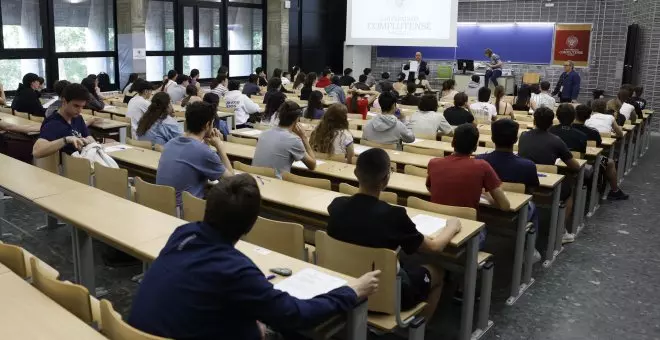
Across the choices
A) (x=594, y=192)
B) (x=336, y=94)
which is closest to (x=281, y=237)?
(x=594, y=192)

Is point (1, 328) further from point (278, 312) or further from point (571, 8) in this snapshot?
point (571, 8)

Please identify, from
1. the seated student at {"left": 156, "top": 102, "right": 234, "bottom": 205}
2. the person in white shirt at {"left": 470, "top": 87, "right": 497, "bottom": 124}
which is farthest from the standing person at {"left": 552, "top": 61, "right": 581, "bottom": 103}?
the seated student at {"left": 156, "top": 102, "right": 234, "bottom": 205}

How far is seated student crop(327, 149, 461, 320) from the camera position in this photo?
288cm

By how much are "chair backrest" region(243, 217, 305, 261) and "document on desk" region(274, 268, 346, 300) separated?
46 cm

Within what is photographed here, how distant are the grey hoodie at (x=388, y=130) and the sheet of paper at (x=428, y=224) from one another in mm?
2752

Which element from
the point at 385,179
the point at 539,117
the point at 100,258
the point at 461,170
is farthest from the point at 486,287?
the point at 100,258

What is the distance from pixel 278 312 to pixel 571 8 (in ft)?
53.0

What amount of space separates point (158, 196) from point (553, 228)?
10.4 ft

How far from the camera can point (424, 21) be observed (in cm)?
1472

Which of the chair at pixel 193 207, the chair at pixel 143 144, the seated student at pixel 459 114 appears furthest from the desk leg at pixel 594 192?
the chair at pixel 143 144

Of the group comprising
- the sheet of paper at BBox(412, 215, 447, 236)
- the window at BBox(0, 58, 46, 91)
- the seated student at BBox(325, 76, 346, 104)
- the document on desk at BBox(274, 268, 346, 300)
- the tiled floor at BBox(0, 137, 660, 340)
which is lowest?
the tiled floor at BBox(0, 137, 660, 340)

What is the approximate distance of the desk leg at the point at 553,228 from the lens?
15.5ft

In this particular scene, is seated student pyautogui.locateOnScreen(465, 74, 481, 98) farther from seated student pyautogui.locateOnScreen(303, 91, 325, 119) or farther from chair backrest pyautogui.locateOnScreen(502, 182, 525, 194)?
chair backrest pyautogui.locateOnScreen(502, 182, 525, 194)

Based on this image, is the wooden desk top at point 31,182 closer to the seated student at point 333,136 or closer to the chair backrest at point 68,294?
the chair backrest at point 68,294
